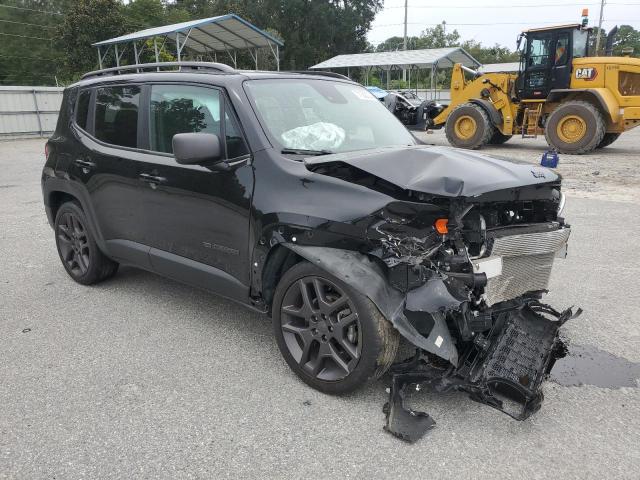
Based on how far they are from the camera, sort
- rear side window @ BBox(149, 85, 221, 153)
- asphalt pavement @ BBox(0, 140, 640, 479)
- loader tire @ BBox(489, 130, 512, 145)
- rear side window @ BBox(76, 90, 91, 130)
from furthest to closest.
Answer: loader tire @ BBox(489, 130, 512, 145), rear side window @ BBox(76, 90, 91, 130), rear side window @ BBox(149, 85, 221, 153), asphalt pavement @ BBox(0, 140, 640, 479)

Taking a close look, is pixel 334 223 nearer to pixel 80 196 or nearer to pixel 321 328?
pixel 321 328

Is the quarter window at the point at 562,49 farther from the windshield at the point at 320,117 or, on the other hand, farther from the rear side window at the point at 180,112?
the rear side window at the point at 180,112

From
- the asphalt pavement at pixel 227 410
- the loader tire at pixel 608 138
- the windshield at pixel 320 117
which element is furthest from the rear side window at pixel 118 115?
the loader tire at pixel 608 138

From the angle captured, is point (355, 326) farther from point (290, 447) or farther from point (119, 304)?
point (119, 304)

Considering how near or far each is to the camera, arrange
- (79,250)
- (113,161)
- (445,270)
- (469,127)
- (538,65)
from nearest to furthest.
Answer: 1. (445,270)
2. (113,161)
3. (79,250)
4. (538,65)
5. (469,127)

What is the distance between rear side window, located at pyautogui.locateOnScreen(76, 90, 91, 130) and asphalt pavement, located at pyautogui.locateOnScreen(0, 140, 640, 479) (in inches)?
61.9

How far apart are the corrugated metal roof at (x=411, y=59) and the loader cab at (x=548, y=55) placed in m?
14.5

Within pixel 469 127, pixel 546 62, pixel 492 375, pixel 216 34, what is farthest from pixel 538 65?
pixel 216 34

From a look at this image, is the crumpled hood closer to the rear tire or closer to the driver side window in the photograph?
the rear tire

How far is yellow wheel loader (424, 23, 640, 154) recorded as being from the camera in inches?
524

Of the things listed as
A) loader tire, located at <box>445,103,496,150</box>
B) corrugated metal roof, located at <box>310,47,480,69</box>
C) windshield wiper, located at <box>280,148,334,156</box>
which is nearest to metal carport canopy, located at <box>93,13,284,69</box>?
corrugated metal roof, located at <box>310,47,480,69</box>

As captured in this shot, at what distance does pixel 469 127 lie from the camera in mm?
15555

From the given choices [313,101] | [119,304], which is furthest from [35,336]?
[313,101]

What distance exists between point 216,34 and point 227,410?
87.5ft
